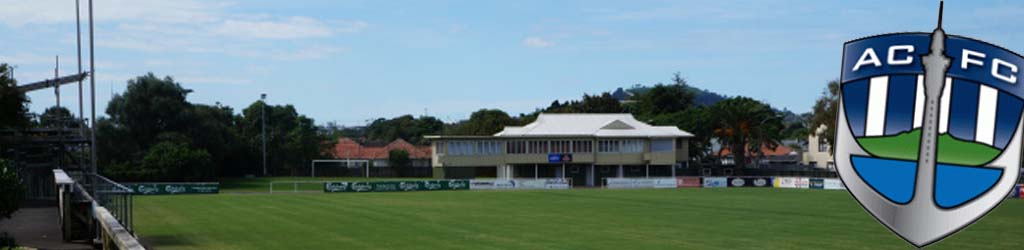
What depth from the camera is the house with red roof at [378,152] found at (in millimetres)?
129500

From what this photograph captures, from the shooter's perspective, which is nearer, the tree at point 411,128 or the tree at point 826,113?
the tree at point 826,113

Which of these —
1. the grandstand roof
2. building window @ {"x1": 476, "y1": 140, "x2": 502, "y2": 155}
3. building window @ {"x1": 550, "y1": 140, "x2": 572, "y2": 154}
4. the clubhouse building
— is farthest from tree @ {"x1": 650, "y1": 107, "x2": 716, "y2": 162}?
building window @ {"x1": 476, "y1": 140, "x2": 502, "y2": 155}

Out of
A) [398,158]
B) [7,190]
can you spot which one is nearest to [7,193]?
[7,190]

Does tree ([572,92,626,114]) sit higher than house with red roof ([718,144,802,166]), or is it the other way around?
tree ([572,92,626,114])

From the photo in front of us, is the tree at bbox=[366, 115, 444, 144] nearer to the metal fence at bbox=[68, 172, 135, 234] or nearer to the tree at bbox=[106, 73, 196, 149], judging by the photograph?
the tree at bbox=[106, 73, 196, 149]

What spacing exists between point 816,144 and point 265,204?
82.4 meters

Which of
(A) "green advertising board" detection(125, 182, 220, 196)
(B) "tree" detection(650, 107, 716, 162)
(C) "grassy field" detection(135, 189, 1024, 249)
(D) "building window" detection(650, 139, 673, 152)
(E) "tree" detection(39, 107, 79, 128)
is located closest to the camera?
(C) "grassy field" detection(135, 189, 1024, 249)

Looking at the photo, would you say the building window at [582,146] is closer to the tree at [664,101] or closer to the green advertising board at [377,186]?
the green advertising board at [377,186]

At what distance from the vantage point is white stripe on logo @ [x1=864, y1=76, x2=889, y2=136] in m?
6.09

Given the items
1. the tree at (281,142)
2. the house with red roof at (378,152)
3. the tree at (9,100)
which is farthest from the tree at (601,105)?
the tree at (9,100)

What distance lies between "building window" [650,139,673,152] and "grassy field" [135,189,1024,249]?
3952 centimetres

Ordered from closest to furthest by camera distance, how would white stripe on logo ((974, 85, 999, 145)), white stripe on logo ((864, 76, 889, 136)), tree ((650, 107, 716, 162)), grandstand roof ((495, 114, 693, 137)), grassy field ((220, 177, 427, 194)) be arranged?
white stripe on logo ((974, 85, 999, 145))
white stripe on logo ((864, 76, 889, 136))
grassy field ((220, 177, 427, 194))
grandstand roof ((495, 114, 693, 137))
tree ((650, 107, 716, 162))

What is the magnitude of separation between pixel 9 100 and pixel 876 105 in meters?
44.8

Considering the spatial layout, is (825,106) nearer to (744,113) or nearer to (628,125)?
(744,113)
